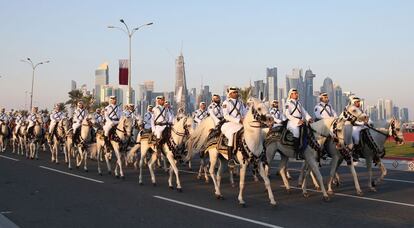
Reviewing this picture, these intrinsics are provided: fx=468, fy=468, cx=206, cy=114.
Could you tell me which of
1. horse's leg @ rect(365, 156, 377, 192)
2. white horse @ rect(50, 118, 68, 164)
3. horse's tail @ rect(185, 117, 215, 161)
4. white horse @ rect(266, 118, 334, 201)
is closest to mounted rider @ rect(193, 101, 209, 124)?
horse's tail @ rect(185, 117, 215, 161)

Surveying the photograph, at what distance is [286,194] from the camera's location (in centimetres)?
1366

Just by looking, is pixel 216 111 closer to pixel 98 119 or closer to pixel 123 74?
pixel 98 119

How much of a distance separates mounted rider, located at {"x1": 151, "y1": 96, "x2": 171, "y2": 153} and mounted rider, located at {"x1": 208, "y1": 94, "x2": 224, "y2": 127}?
4.93 feet

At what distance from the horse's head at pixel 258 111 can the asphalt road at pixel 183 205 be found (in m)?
2.16

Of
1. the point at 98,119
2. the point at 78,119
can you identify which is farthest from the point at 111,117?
the point at 78,119

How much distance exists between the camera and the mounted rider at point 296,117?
516 inches

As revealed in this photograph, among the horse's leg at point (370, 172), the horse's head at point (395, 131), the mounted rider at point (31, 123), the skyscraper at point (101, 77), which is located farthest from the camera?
the skyscraper at point (101, 77)

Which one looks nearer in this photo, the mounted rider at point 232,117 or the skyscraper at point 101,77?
the mounted rider at point 232,117

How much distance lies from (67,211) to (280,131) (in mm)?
6359

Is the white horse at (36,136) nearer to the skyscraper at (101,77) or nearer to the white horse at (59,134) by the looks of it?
the white horse at (59,134)

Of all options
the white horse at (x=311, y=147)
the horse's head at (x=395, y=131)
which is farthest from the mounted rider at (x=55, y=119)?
the horse's head at (x=395, y=131)

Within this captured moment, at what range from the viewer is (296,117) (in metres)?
13.4

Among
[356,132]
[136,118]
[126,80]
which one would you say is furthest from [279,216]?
[126,80]

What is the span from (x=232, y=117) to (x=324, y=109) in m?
3.57
